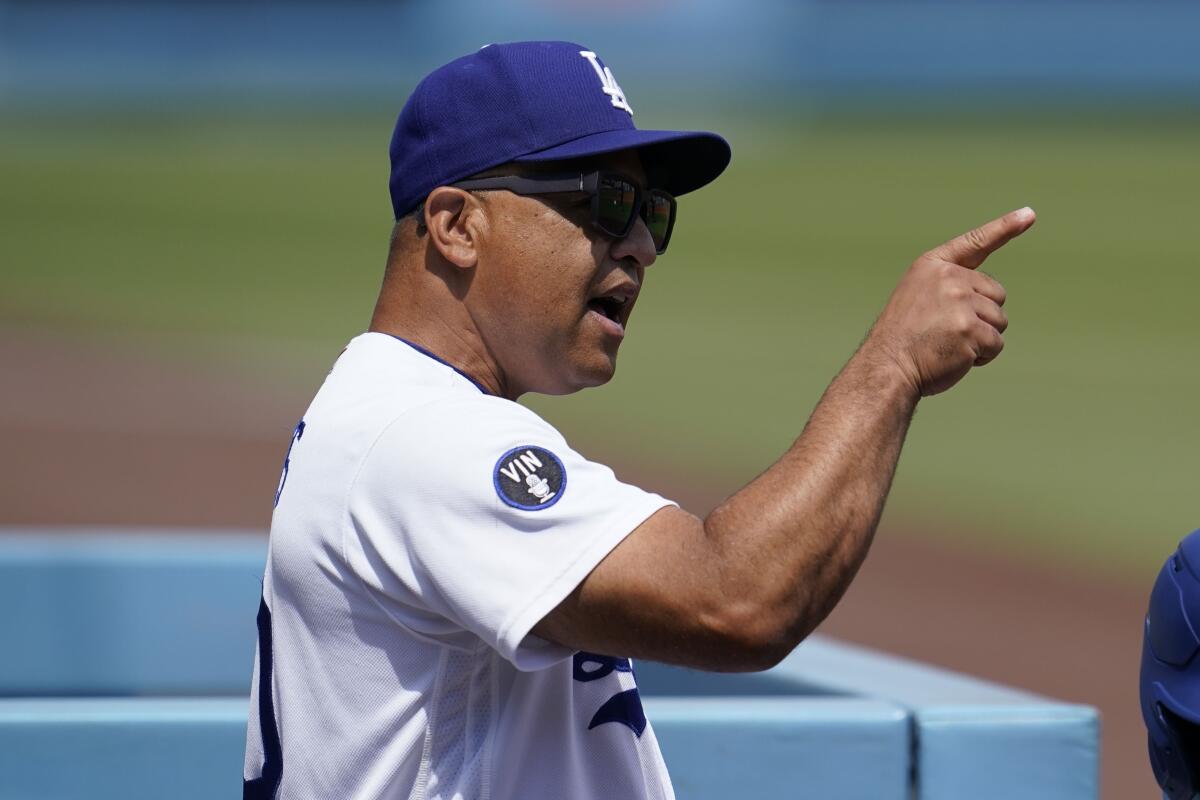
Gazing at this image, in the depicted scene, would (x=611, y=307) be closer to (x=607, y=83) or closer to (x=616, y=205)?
(x=616, y=205)

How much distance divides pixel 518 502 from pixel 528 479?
1.1 inches

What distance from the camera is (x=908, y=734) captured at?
2.58 meters

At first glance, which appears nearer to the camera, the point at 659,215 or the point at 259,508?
the point at 659,215

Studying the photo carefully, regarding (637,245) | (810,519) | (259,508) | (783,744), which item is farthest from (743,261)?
(810,519)

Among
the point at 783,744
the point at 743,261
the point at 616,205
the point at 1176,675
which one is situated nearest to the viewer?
the point at 1176,675

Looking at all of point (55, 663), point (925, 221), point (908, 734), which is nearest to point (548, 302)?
point (908, 734)

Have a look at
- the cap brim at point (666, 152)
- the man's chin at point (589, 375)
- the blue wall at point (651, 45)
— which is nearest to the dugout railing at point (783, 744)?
the man's chin at point (589, 375)

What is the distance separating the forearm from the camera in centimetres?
153

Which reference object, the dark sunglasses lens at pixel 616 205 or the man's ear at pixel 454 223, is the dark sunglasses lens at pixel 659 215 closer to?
the dark sunglasses lens at pixel 616 205

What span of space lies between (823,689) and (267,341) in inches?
551

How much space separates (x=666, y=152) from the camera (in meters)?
2.04

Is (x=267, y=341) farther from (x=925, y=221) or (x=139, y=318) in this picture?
(x=925, y=221)

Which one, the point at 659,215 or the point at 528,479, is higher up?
the point at 659,215

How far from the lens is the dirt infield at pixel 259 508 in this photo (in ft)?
24.7
